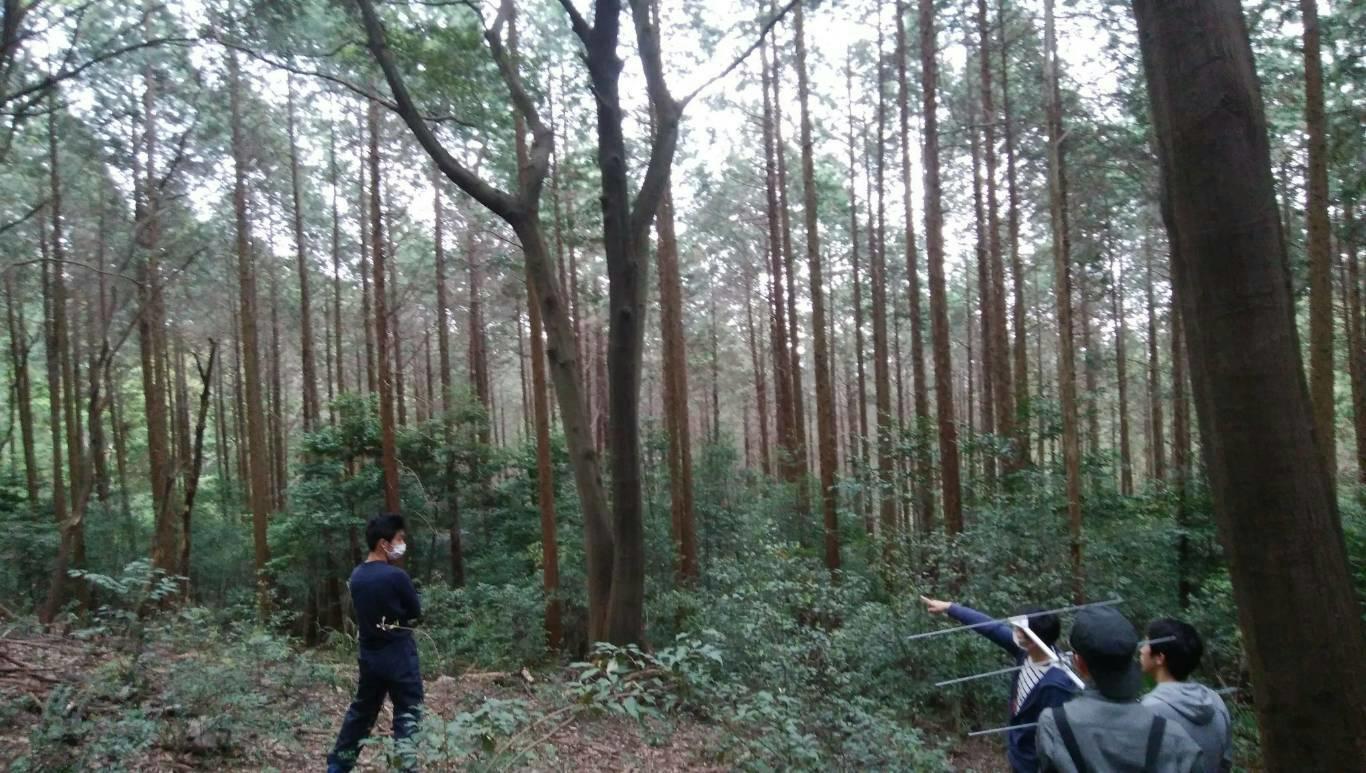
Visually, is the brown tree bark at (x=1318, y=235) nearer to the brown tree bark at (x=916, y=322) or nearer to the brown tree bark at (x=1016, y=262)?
the brown tree bark at (x=1016, y=262)

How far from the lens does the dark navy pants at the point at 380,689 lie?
4.66m

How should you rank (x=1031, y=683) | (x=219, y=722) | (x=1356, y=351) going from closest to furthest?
(x=1031, y=683)
(x=219, y=722)
(x=1356, y=351)

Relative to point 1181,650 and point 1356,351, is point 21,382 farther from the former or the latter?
point 1356,351

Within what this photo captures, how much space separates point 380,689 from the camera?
4727 mm

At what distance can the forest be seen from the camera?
2.95 meters

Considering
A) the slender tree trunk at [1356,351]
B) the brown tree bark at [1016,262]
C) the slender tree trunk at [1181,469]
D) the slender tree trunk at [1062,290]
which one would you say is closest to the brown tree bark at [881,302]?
the brown tree bark at [1016,262]

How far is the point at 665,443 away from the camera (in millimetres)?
19547

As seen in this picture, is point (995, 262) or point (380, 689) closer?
point (380, 689)

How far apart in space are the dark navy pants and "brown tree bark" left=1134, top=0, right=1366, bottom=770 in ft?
13.2

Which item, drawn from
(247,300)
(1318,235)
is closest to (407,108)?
(1318,235)

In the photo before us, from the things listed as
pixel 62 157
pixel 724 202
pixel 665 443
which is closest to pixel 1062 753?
pixel 665 443

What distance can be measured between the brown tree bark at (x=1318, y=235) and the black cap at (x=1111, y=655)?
9293 millimetres

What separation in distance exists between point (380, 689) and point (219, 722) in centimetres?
153

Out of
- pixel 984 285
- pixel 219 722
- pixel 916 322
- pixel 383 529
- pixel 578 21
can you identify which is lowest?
pixel 219 722
